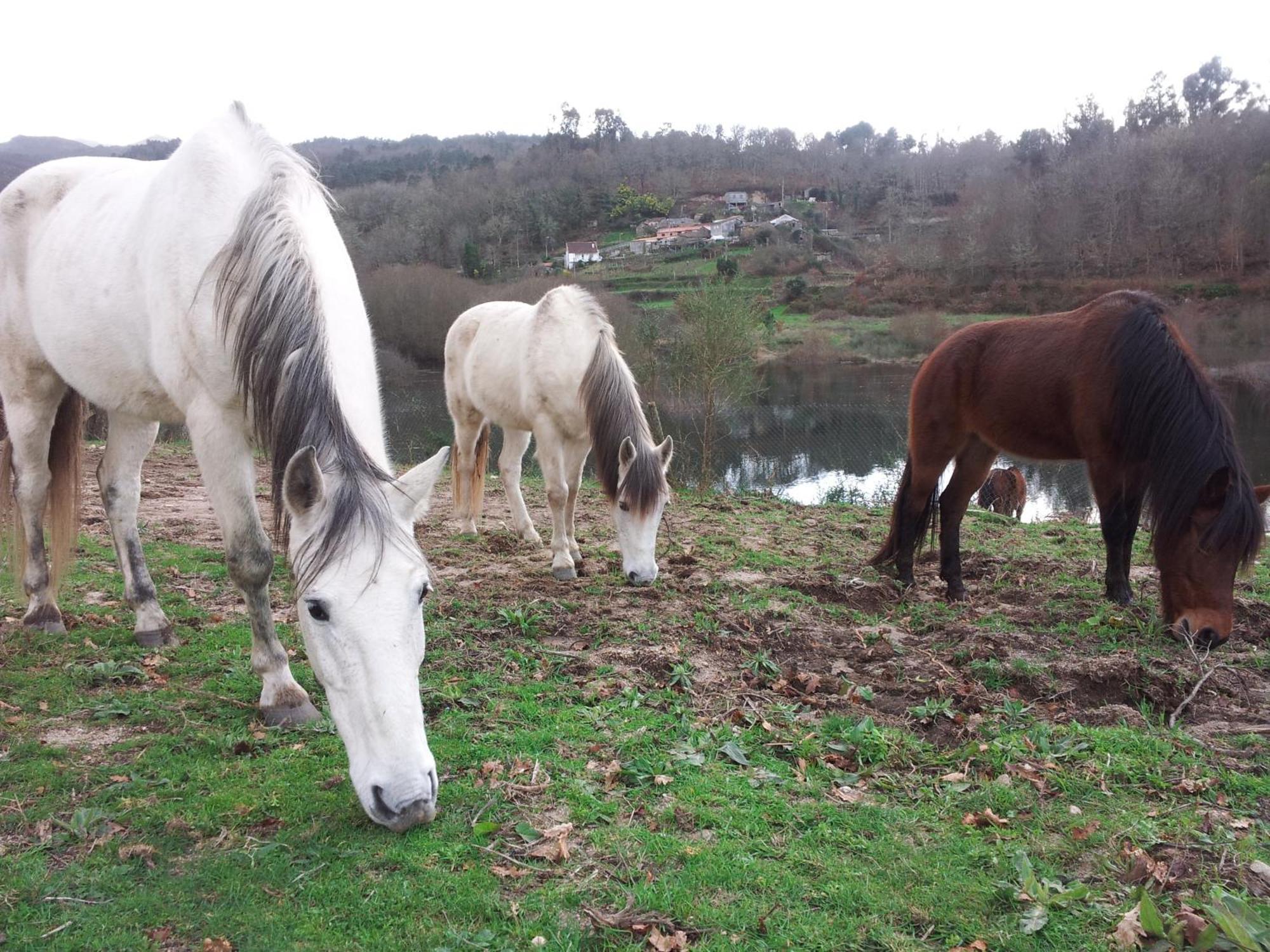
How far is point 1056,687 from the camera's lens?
358 centimetres

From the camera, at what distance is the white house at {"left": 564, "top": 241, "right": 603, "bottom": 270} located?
5867cm

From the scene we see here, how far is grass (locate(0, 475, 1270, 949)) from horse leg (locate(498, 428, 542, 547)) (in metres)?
2.46

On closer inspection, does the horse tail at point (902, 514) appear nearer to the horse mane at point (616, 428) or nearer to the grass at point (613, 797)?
the grass at point (613, 797)

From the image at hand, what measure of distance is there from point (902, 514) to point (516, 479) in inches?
133

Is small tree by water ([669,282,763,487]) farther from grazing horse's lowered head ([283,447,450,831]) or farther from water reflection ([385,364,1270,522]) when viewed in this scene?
grazing horse's lowered head ([283,447,450,831])

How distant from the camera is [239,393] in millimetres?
2947

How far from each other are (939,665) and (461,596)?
2905 millimetres

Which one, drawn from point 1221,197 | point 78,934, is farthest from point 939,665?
point 1221,197

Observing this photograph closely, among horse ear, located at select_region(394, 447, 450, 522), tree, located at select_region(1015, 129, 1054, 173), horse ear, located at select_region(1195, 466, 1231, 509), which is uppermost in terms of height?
tree, located at select_region(1015, 129, 1054, 173)

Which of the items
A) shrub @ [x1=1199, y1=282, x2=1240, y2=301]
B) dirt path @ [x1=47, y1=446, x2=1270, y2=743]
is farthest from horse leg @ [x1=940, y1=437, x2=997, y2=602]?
shrub @ [x1=1199, y1=282, x2=1240, y2=301]

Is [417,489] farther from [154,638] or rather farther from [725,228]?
[725,228]

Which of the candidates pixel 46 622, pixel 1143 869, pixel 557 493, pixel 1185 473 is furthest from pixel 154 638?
pixel 1185 473

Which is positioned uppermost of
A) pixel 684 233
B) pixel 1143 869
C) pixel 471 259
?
pixel 684 233

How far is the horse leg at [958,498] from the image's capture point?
17.8ft
